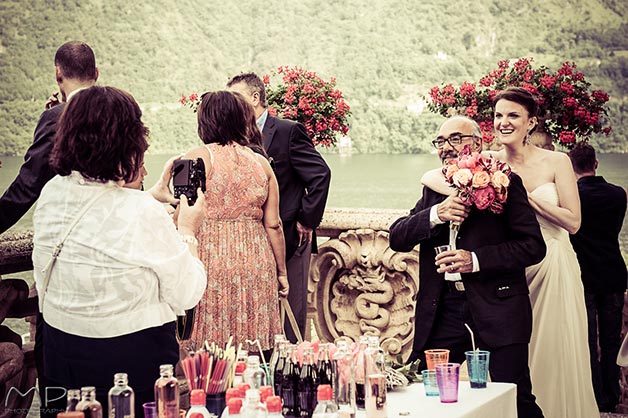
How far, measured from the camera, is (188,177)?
283 cm

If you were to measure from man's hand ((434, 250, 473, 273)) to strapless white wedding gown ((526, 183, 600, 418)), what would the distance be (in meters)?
0.80

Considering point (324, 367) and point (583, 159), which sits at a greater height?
point (583, 159)

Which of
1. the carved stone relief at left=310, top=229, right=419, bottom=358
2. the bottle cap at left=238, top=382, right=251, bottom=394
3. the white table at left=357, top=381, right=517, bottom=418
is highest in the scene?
the carved stone relief at left=310, top=229, right=419, bottom=358

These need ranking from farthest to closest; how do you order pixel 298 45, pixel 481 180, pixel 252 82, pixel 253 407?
pixel 298 45 < pixel 252 82 < pixel 481 180 < pixel 253 407

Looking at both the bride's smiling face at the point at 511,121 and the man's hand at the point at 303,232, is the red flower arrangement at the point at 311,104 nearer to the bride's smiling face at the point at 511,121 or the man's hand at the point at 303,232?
the man's hand at the point at 303,232

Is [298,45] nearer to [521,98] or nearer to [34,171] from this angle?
[521,98]

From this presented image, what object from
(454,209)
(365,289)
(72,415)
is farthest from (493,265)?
(72,415)

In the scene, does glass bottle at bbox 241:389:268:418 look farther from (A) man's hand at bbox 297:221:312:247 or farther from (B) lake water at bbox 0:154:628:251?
(B) lake water at bbox 0:154:628:251

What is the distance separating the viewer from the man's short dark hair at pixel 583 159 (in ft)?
17.6

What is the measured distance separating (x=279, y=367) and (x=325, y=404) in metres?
0.29

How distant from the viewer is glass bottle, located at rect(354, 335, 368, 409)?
93.4 inches

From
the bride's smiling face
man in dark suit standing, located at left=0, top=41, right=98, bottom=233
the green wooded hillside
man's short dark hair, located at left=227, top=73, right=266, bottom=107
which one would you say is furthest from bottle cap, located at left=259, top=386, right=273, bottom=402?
the green wooded hillside

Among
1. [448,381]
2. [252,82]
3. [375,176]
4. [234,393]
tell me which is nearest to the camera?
[234,393]

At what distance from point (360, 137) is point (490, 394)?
1226cm
